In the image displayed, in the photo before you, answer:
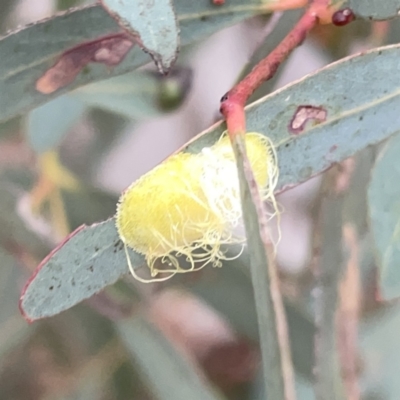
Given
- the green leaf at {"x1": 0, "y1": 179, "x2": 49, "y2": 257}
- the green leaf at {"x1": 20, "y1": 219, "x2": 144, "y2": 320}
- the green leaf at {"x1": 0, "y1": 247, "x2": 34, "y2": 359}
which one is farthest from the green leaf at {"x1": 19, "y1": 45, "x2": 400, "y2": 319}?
the green leaf at {"x1": 0, "y1": 247, "x2": 34, "y2": 359}

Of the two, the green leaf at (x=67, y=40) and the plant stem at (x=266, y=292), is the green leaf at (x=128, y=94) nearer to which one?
the green leaf at (x=67, y=40)

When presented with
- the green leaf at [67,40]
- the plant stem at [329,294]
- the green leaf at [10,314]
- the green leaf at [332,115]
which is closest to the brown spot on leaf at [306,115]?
the green leaf at [332,115]

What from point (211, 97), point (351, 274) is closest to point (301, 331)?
point (351, 274)

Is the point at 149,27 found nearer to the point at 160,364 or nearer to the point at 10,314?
the point at 160,364

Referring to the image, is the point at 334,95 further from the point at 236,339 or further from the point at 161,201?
the point at 236,339

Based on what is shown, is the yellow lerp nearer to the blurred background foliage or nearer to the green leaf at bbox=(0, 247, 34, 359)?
the blurred background foliage

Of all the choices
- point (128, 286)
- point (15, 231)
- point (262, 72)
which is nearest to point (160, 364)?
point (128, 286)
